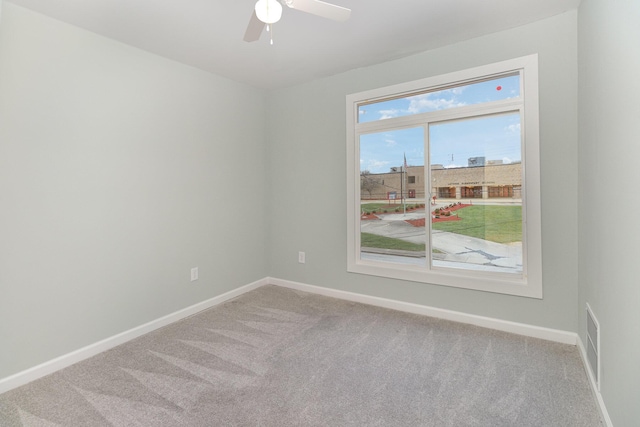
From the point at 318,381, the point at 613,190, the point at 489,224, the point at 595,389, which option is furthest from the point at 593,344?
the point at 318,381

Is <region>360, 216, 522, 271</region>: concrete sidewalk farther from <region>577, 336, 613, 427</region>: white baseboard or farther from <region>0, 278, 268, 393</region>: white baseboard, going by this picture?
<region>0, 278, 268, 393</region>: white baseboard

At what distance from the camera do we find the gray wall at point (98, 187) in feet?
6.34

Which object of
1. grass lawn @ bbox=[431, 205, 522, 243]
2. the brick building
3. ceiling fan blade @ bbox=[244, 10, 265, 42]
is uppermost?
ceiling fan blade @ bbox=[244, 10, 265, 42]

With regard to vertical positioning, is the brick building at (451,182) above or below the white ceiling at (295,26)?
below

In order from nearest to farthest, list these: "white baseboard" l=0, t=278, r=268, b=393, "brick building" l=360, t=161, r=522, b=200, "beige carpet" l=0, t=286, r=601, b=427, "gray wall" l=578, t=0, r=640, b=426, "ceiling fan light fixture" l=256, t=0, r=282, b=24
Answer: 1. "gray wall" l=578, t=0, r=640, b=426
2. "ceiling fan light fixture" l=256, t=0, r=282, b=24
3. "beige carpet" l=0, t=286, r=601, b=427
4. "white baseboard" l=0, t=278, r=268, b=393
5. "brick building" l=360, t=161, r=522, b=200

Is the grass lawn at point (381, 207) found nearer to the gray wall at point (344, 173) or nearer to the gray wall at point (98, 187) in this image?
the gray wall at point (344, 173)

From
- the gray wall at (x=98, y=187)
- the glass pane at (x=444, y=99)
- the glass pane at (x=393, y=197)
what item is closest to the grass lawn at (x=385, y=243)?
the glass pane at (x=393, y=197)

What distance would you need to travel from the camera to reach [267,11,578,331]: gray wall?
2.26 meters

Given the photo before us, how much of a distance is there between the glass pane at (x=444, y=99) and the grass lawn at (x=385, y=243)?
1275 mm

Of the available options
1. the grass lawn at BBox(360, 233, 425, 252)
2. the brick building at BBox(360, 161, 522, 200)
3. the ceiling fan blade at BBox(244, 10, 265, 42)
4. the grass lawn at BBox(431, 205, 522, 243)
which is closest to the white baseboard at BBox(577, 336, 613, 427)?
the grass lawn at BBox(431, 205, 522, 243)

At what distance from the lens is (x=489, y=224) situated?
2.65 m

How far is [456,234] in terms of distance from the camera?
9.25 feet

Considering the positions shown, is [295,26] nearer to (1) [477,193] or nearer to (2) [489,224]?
(1) [477,193]

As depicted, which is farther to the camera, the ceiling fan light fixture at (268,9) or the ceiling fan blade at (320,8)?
the ceiling fan blade at (320,8)
